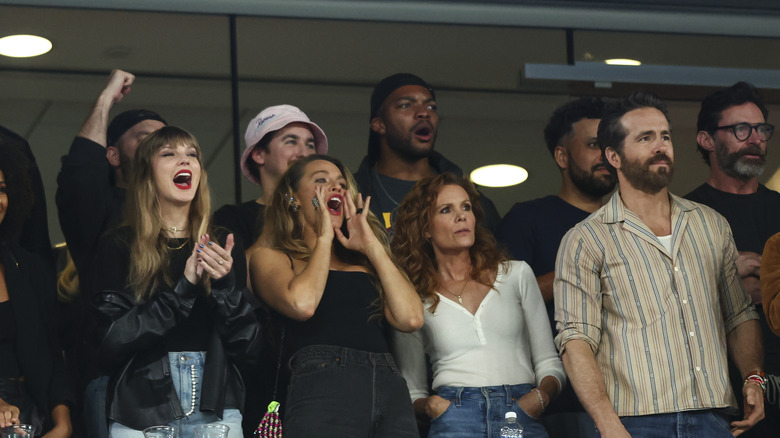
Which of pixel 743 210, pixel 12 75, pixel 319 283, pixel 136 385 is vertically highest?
pixel 12 75

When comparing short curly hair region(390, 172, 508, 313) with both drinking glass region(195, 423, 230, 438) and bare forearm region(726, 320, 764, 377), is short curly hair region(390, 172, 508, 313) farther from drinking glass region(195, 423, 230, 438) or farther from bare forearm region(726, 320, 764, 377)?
drinking glass region(195, 423, 230, 438)

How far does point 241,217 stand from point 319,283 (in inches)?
41.5

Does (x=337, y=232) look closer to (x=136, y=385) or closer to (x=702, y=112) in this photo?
(x=136, y=385)

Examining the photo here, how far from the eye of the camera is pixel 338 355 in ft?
16.1

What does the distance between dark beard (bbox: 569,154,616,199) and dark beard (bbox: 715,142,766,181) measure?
1.79 ft

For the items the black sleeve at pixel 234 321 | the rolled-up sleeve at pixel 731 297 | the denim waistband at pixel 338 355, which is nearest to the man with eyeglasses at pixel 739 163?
the rolled-up sleeve at pixel 731 297

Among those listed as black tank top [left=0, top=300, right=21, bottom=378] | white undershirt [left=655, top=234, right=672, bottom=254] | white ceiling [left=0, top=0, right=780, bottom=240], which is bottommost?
black tank top [left=0, top=300, right=21, bottom=378]

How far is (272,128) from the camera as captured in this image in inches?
247

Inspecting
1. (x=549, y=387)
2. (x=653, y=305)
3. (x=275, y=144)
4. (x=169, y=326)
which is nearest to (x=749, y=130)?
(x=653, y=305)

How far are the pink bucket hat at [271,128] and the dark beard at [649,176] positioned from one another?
66.7 inches

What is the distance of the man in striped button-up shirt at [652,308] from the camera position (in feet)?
16.1

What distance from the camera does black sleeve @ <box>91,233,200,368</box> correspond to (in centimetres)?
477

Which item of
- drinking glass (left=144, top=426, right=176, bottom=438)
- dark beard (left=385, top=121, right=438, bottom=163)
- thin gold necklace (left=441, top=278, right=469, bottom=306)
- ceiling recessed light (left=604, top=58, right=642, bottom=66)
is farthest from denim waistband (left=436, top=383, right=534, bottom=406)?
ceiling recessed light (left=604, top=58, right=642, bottom=66)

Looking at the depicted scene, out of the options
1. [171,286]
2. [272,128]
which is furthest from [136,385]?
[272,128]
